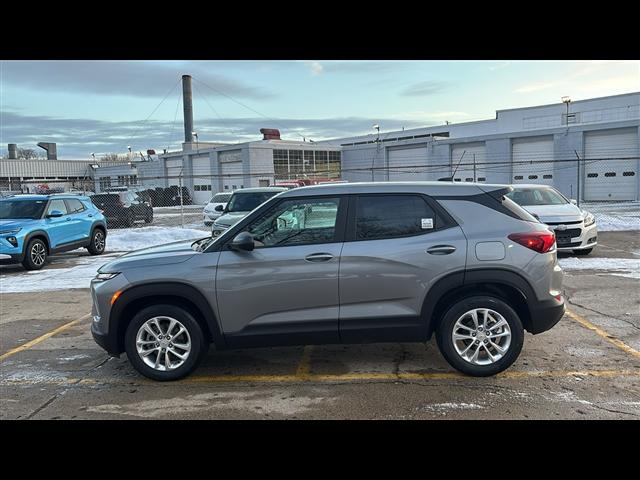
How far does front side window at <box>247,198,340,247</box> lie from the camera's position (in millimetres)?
4719

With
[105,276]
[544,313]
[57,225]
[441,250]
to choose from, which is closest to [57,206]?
[57,225]

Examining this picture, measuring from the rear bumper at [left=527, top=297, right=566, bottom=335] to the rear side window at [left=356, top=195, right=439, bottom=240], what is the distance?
45.4 inches

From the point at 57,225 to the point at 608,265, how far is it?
1247cm

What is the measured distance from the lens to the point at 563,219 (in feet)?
36.3

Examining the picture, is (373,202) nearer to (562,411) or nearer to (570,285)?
(562,411)

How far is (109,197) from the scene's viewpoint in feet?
75.2

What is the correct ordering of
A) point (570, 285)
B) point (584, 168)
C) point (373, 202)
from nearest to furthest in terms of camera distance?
point (373, 202) < point (570, 285) < point (584, 168)

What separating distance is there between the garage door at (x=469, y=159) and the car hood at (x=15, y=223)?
30.9 m

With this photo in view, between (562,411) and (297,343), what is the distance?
7.26 ft

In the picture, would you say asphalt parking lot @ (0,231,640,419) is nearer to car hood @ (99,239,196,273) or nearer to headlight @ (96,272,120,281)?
headlight @ (96,272,120,281)

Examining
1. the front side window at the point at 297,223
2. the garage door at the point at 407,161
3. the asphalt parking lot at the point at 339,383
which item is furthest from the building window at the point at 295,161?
the front side window at the point at 297,223

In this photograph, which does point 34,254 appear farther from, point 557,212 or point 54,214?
point 557,212

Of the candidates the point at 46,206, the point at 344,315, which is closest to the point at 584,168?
the point at 46,206

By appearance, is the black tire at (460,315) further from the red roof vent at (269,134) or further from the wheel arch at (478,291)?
the red roof vent at (269,134)
